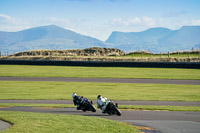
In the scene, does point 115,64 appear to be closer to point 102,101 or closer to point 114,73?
point 114,73

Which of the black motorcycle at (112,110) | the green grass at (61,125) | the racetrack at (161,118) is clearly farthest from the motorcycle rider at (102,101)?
the green grass at (61,125)

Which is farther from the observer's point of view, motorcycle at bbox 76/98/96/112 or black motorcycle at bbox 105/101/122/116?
motorcycle at bbox 76/98/96/112

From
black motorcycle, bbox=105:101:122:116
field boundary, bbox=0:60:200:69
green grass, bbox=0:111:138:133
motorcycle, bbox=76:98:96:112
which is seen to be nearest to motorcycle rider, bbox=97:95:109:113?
black motorcycle, bbox=105:101:122:116

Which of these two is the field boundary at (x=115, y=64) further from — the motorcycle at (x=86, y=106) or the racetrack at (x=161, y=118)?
the motorcycle at (x=86, y=106)

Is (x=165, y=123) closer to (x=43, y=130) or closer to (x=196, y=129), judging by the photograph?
(x=196, y=129)

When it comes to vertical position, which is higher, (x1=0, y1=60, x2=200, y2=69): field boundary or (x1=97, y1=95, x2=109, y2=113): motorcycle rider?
(x1=0, y1=60, x2=200, y2=69): field boundary

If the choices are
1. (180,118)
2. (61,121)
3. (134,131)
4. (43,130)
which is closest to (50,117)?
(61,121)

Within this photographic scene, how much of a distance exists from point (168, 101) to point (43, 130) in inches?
585

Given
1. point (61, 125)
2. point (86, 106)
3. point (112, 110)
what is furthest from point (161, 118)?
point (61, 125)

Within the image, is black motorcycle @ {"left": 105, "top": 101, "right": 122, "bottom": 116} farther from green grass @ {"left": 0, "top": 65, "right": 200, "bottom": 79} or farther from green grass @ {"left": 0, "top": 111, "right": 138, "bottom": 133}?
green grass @ {"left": 0, "top": 65, "right": 200, "bottom": 79}

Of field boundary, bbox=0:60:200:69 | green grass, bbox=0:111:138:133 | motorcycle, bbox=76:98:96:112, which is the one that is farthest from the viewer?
field boundary, bbox=0:60:200:69

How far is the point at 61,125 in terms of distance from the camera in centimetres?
1453

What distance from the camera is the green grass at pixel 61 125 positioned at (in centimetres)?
1344

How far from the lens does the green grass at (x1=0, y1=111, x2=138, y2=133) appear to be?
13.4m
